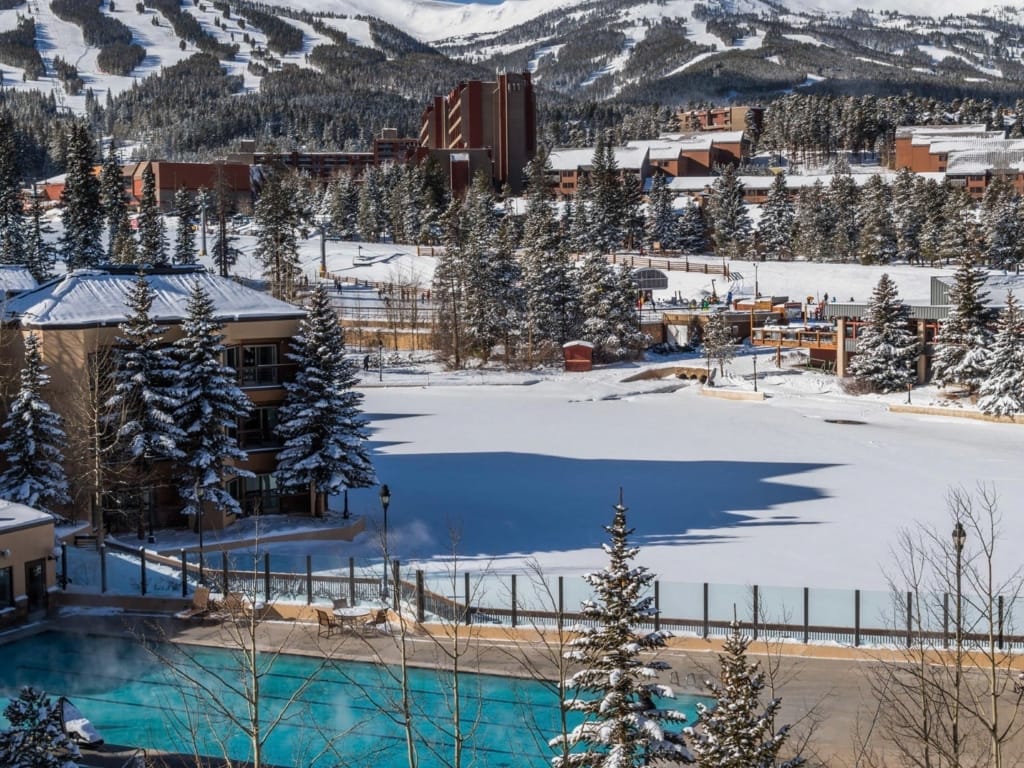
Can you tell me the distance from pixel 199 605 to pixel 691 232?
75.6 meters

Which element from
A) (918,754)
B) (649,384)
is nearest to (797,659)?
(918,754)

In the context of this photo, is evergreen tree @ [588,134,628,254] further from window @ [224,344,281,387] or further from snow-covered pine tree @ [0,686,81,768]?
snow-covered pine tree @ [0,686,81,768]

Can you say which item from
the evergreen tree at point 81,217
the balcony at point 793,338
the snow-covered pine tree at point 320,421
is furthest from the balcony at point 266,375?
the evergreen tree at point 81,217

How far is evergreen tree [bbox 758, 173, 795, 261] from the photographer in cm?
9119

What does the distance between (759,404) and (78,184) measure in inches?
1917

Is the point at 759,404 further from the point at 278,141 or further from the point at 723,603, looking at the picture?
the point at 278,141

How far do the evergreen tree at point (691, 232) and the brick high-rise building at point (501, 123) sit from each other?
31309 millimetres

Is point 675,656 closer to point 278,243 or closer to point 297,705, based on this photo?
point 297,705

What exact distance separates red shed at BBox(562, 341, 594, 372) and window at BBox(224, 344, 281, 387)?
3328 cm

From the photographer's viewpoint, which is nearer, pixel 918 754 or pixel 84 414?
pixel 918 754

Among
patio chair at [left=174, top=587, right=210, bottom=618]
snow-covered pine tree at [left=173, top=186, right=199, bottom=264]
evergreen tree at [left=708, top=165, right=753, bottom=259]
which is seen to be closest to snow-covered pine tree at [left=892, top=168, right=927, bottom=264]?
evergreen tree at [left=708, top=165, right=753, bottom=259]

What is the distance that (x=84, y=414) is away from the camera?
87.2ft

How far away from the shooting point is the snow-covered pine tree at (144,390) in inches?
1050

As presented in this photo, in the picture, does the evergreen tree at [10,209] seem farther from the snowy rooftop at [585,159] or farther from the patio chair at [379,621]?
the patio chair at [379,621]
